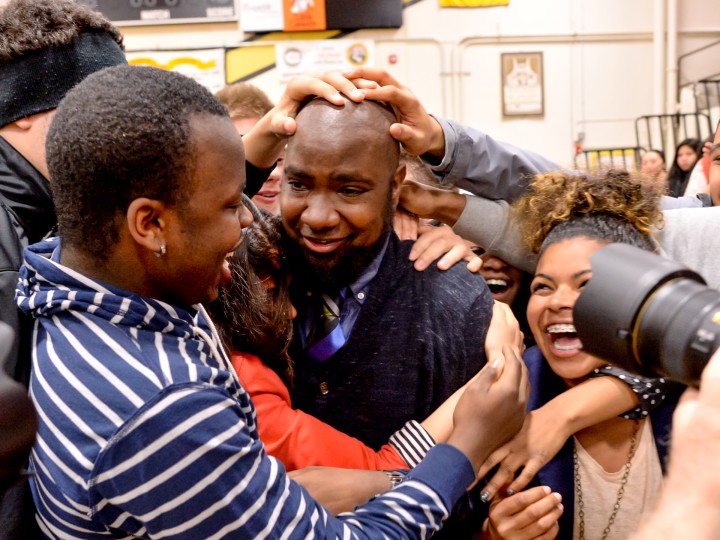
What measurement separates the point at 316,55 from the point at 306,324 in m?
6.54

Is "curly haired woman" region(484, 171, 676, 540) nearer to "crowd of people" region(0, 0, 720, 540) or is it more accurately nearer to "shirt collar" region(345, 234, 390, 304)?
"crowd of people" region(0, 0, 720, 540)

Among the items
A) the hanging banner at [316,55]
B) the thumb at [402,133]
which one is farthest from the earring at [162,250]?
the hanging banner at [316,55]

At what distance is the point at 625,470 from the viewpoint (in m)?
1.54

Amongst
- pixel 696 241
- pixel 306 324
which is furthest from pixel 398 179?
pixel 696 241

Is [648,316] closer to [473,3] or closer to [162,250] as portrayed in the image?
[162,250]

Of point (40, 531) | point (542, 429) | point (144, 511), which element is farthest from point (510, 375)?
point (40, 531)

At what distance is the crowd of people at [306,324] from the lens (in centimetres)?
88

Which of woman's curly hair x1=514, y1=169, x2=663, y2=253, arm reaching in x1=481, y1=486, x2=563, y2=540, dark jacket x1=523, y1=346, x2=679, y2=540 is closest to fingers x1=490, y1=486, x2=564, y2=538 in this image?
arm reaching in x1=481, y1=486, x2=563, y2=540

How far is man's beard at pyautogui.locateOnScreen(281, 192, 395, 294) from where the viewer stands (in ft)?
5.30

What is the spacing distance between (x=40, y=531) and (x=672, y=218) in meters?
1.57

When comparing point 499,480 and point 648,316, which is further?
point 499,480

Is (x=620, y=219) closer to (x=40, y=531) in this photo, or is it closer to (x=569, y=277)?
(x=569, y=277)

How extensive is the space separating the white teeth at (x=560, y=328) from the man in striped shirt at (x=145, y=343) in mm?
679

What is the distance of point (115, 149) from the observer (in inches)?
36.2
